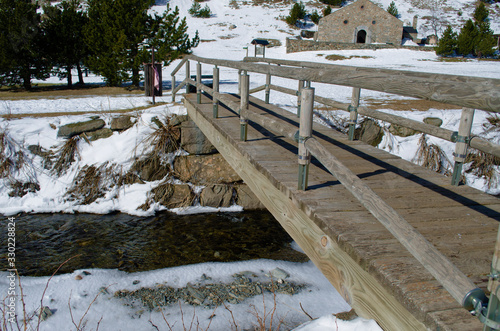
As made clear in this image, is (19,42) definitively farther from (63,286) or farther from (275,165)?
(275,165)

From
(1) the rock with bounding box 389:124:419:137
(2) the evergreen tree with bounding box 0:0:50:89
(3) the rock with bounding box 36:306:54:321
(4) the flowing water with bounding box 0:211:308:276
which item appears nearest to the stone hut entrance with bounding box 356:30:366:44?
(2) the evergreen tree with bounding box 0:0:50:89

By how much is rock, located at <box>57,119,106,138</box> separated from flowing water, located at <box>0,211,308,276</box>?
1929 mm

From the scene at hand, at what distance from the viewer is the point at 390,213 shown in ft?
6.52

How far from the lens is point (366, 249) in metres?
2.36

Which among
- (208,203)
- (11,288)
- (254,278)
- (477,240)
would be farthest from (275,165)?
(208,203)

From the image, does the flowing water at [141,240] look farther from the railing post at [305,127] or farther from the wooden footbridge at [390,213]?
the railing post at [305,127]

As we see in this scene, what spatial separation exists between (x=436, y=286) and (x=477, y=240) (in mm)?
741

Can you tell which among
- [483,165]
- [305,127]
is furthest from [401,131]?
[305,127]

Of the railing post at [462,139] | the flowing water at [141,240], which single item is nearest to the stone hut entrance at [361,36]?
the flowing water at [141,240]

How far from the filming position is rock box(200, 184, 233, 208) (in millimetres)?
8445

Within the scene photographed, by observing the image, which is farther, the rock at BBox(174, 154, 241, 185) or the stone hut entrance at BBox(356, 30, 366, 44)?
the stone hut entrance at BBox(356, 30, 366, 44)

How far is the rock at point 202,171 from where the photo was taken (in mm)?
8852

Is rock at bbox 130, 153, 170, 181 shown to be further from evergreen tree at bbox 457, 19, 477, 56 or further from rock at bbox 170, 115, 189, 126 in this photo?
evergreen tree at bbox 457, 19, 477, 56

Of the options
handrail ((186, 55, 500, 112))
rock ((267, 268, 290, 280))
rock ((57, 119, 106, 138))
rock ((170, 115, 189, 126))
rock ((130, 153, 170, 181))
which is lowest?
rock ((267, 268, 290, 280))
